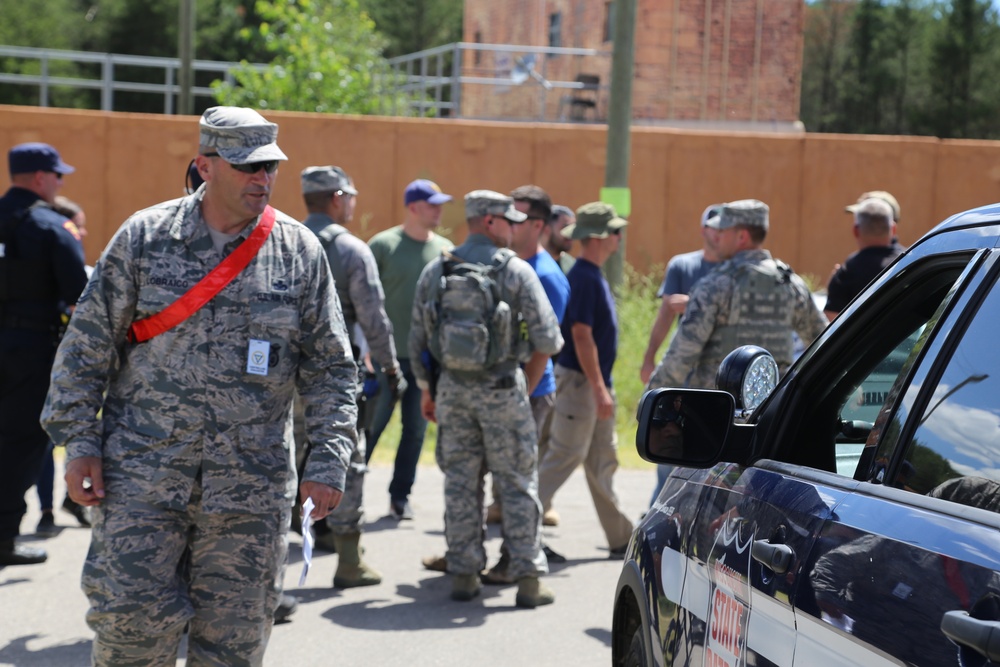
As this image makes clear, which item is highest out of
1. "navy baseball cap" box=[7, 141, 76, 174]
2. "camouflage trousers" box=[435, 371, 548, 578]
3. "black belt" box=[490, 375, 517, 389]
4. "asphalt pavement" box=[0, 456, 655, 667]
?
"navy baseball cap" box=[7, 141, 76, 174]

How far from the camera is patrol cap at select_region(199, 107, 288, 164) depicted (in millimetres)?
3947

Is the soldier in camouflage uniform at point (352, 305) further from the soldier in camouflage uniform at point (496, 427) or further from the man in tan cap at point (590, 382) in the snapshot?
the man in tan cap at point (590, 382)

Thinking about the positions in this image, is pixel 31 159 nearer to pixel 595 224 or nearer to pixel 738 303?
pixel 595 224

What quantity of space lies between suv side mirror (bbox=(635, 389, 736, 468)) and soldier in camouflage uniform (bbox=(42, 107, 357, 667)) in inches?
54.3

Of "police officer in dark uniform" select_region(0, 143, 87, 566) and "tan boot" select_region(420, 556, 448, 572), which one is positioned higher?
"police officer in dark uniform" select_region(0, 143, 87, 566)

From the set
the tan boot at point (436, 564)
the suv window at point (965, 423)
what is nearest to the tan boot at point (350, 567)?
the tan boot at point (436, 564)

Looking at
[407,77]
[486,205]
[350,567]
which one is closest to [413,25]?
[407,77]

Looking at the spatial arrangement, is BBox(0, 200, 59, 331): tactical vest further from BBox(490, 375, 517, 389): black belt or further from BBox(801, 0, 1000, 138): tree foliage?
BBox(801, 0, 1000, 138): tree foliage

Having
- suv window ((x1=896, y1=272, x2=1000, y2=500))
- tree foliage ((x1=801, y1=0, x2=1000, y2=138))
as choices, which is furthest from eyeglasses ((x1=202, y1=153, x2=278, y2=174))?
tree foliage ((x1=801, y1=0, x2=1000, y2=138))

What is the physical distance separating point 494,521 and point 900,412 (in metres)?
6.30

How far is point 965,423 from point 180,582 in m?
2.59

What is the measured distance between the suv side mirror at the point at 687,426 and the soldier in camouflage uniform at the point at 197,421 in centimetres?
138

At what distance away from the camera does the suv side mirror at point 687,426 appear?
9.48 ft

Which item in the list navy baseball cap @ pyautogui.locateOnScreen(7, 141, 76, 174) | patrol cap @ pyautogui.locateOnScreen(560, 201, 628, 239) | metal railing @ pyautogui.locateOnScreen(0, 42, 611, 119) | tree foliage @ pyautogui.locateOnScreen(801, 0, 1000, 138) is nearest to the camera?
navy baseball cap @ pyautogui.locateOnScreen(7, 141, 76, 174)
